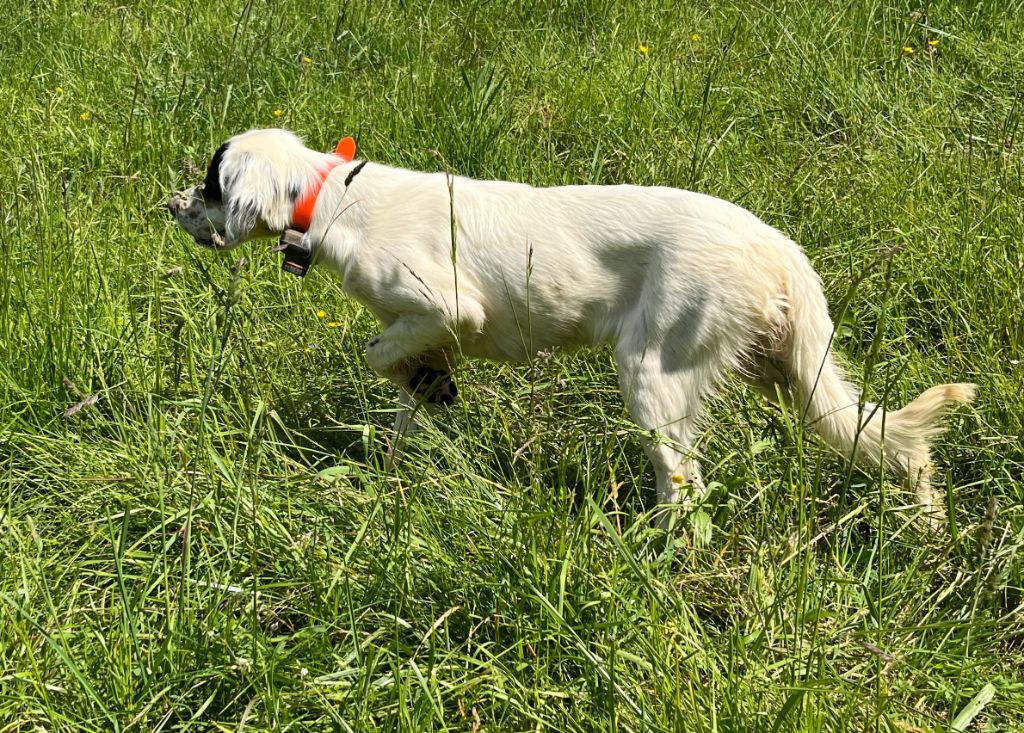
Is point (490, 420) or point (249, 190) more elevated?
point (249, 190)

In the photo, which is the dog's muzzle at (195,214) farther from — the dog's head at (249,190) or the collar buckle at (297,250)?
the collar buckle at (297,250)

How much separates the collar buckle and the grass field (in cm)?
26

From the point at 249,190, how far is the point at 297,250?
0.23 m

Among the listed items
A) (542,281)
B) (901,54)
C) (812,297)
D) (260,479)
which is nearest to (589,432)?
(542,281)

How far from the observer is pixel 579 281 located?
10.8 feet

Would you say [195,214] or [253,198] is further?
[195,214]

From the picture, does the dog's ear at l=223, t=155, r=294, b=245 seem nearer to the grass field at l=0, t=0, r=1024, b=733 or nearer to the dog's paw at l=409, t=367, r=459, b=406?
the grass field at l=0, t=0, r=1024, b=733

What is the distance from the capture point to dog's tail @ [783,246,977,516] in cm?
291

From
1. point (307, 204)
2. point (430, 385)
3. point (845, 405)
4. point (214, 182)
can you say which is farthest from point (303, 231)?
point (845, 405)

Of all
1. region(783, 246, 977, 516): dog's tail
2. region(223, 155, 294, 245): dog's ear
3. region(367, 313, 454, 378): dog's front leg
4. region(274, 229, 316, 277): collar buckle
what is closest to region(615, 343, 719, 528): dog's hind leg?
region(783, 246, 977, 516): dog's tail

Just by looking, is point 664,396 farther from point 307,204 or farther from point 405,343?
point 307,204

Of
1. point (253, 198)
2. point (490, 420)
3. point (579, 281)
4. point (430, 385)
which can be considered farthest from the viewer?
point (430, 385)

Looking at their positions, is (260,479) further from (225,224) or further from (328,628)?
(225,224)

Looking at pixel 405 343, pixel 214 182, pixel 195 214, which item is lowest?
pixel 405 343
